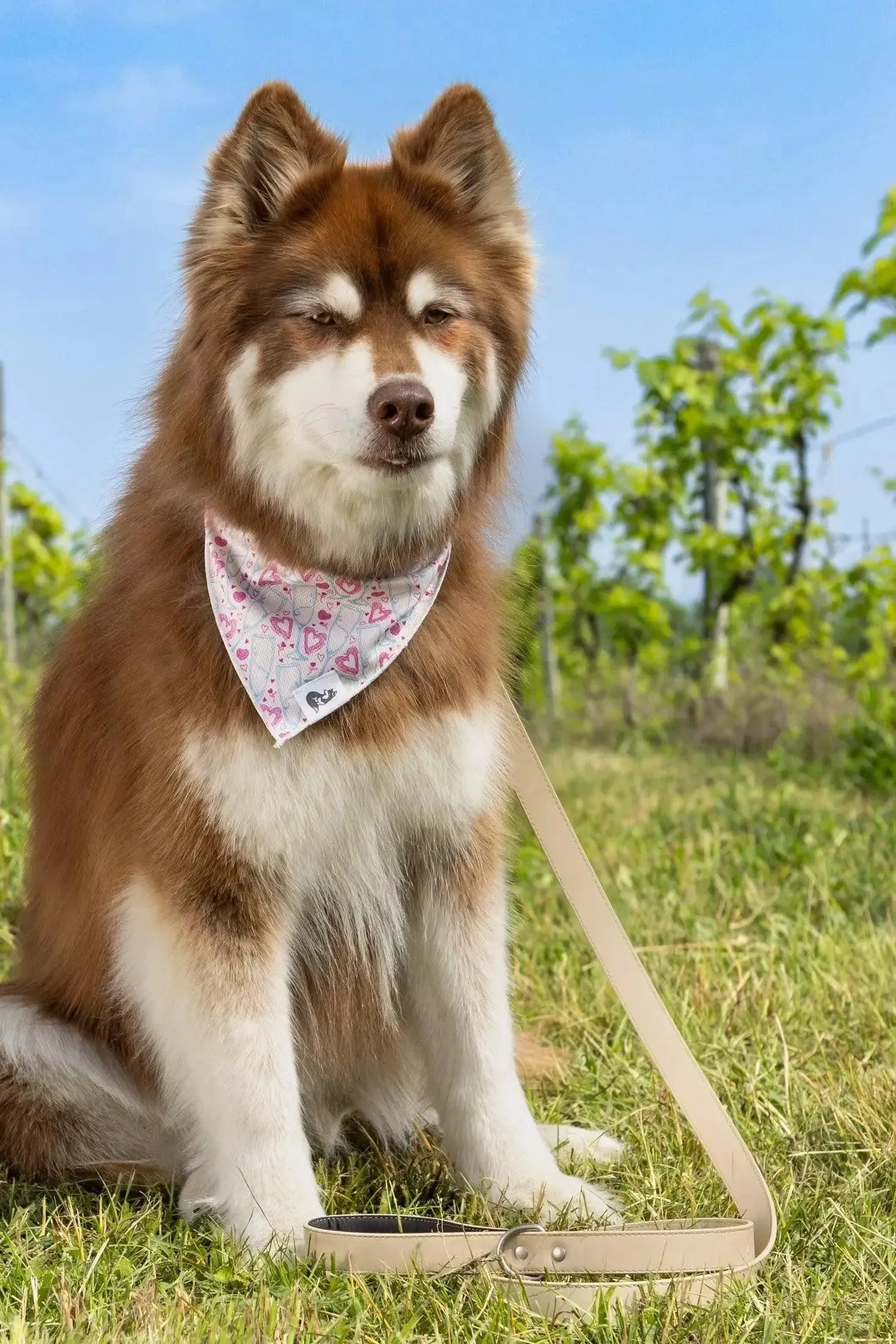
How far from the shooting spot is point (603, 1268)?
2234 mm

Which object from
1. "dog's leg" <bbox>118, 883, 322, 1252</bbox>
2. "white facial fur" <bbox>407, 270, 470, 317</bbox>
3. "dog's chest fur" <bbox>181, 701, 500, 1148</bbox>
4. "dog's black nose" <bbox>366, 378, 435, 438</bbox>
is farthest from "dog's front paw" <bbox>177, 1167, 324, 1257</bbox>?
"white facial fur" <bbox>407, 270, 470, 317</bbox>

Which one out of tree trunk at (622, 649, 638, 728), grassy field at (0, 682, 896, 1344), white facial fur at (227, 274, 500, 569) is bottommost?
tree trunk at (622, 649, 638, 728)

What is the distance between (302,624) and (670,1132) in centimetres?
143

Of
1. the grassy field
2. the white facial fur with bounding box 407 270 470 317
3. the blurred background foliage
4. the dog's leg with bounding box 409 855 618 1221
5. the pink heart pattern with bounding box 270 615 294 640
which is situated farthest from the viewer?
the blurred background foliage

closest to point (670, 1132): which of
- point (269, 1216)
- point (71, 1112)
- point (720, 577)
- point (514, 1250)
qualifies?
point (514, 1250)

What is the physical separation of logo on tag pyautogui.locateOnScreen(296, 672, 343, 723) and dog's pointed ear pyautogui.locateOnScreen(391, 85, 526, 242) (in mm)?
914

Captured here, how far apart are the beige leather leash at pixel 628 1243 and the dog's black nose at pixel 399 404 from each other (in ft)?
3.59

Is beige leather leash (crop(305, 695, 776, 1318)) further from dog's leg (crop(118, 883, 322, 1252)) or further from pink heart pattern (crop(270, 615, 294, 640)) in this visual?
pink heart pattern (crop(270, 615, 294, 640))

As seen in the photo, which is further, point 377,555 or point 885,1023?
point 885,1023

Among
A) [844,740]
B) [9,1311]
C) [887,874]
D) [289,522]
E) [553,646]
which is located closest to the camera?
[9,1311]

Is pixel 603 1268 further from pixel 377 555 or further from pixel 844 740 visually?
pixel 844 740

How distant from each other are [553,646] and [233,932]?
9.21 m

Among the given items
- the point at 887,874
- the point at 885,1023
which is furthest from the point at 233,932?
the point at 887,874

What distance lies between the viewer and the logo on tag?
231 cm
